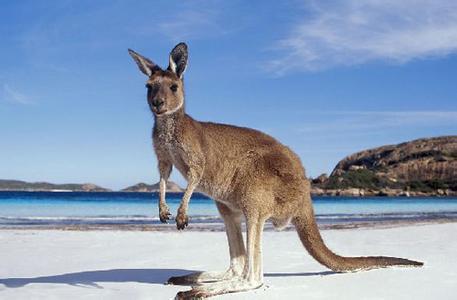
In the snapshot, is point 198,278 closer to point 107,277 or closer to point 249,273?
point 249,273

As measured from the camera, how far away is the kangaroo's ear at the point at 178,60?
452 centimetres

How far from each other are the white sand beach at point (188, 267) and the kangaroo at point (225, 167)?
1.10 ft

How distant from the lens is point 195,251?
8109 mm

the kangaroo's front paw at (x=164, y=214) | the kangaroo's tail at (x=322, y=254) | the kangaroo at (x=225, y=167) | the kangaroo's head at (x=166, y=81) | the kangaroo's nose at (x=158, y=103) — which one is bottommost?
the kangaroo's tail at (x=322, y=254)

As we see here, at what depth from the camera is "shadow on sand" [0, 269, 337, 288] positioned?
18.0 ft

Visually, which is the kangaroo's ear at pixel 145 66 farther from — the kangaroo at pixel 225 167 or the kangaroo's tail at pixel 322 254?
the kangaroo's tail at pixel 322 254

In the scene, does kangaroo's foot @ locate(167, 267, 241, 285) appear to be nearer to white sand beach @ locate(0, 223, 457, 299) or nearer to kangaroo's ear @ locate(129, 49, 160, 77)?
white sand beach @ locate(0, 223, 457, 299)

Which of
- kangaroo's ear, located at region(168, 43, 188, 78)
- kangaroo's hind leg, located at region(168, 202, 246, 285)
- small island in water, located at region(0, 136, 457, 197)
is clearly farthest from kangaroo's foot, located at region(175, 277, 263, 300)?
small island in water, located at region(0, 136, 457, 197)

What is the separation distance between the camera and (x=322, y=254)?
5289mm

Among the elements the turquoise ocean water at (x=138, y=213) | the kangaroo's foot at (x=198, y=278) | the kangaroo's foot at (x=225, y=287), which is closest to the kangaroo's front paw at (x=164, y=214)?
the kangaroo's foot at (x=225, y=287)

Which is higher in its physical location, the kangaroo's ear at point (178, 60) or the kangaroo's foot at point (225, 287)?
the kangaroo's ear at point (178, 60)

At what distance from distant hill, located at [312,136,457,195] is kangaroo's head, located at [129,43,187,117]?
80.8m

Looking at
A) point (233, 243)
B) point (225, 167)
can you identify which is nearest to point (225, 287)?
point (233, 243)

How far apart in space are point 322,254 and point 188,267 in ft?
5.95
